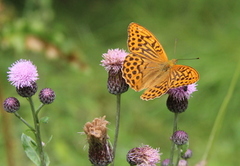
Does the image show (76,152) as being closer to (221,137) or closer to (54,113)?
(54,113)

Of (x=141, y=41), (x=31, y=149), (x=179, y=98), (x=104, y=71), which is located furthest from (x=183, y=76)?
(x=104, y=71)

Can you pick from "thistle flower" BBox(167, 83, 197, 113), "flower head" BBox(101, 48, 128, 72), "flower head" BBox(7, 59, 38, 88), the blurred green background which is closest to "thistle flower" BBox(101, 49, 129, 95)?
"flower head" BBox(101, 48, 128, 72)

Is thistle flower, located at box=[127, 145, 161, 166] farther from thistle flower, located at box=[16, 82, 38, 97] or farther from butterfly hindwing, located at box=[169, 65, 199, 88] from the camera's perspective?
thistle flower, located at box=[16, 82, 38, 97]

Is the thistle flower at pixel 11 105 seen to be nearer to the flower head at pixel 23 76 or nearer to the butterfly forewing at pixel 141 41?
the flower head at pixel 23 76

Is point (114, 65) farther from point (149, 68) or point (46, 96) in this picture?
point (46, 96)

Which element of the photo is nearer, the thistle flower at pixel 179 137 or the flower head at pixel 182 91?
the thistle flower at pixel 179 137

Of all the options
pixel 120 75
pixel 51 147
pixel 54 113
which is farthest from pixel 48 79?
pixel 120 75

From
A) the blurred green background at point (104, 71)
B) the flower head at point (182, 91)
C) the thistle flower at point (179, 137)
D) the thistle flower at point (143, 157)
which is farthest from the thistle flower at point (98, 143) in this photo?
the blurred green background at point (104, 71)
